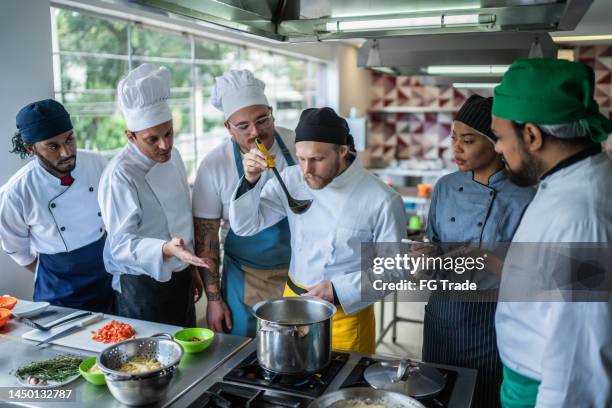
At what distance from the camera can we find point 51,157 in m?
2.08

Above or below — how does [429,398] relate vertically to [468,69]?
below

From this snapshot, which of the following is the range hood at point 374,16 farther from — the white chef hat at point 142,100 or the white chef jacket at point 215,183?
the white chef jacket at point 215,183

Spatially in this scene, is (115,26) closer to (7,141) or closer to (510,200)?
(7,141)

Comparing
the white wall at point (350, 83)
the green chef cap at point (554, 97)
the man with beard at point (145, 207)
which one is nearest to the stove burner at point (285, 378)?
the man with beard at point (145, 207)

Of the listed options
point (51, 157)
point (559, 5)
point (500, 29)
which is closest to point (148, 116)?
point (51, 157)

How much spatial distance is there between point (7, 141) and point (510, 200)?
2.08 metres

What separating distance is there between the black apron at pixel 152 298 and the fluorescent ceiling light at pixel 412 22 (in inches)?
44.9

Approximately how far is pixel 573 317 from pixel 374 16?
957 millimetres

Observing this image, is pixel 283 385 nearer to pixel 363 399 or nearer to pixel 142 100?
pixel 363 399

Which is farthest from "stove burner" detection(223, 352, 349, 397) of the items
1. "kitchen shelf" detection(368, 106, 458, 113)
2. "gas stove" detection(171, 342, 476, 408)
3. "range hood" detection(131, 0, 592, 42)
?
"kitchen shelf" detection(368, 106, 458, 113)

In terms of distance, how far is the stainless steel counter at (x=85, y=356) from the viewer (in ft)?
4.42

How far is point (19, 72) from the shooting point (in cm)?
233

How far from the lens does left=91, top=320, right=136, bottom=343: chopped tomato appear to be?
1680 mm

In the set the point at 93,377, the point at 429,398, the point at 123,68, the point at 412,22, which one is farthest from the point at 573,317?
the point at 123,68
